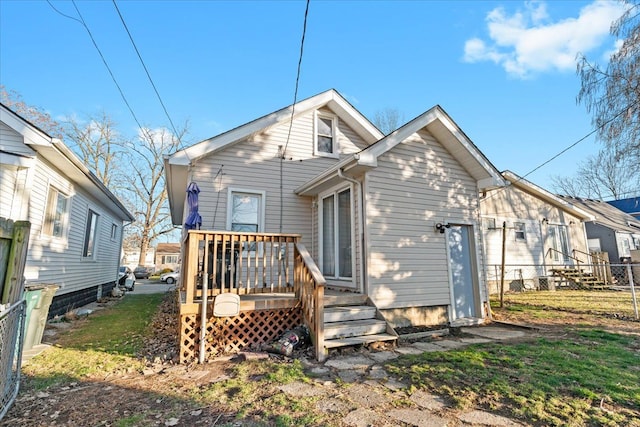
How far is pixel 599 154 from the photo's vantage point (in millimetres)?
8156

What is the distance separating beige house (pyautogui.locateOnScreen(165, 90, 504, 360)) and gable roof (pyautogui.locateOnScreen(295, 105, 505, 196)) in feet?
0.08

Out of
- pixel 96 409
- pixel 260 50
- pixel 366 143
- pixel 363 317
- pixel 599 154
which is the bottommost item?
pixel 96 409

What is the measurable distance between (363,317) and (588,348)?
3.52 metres

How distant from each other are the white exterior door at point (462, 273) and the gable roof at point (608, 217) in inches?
593

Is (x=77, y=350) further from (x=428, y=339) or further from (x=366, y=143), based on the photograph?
(x=366, y=143)

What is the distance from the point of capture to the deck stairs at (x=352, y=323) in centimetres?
513

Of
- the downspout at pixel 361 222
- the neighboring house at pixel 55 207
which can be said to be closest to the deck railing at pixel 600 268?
the downspout at pixel 361 222

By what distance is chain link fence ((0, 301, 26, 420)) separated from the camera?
3012mm

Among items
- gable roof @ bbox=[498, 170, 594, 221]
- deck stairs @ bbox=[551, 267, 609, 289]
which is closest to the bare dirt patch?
gable roof @ bbox=[498, 170, 594, 221]

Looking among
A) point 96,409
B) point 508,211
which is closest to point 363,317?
point 96,409

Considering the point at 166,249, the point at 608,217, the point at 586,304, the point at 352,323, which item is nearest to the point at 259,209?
the point at 352,323

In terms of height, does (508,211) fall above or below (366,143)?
below

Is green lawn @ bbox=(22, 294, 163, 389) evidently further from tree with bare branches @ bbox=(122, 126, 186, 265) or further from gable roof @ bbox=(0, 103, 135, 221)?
tree with bare branches @ bbox=(122, 126, 186, 265)

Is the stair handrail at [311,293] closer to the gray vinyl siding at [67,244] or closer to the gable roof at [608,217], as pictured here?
the gray vinyl siding at [67,244]
